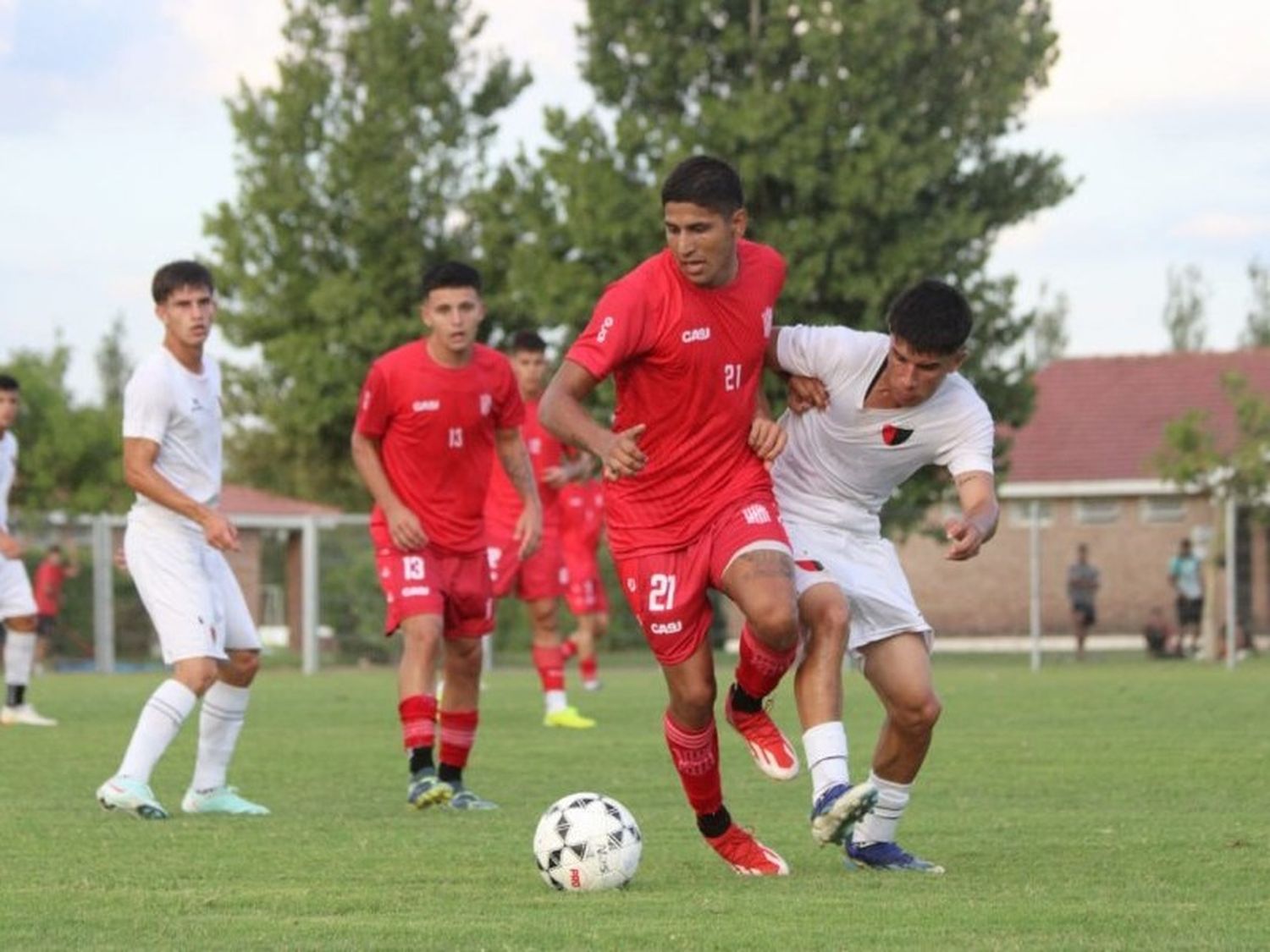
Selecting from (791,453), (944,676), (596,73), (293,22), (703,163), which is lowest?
(944,676)

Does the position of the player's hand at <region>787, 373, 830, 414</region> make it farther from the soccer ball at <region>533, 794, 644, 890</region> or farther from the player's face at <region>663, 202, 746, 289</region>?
the soccer ball at <region>533, 794, 644, 890</region>

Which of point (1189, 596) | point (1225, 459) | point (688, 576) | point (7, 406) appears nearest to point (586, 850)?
point (688, 576)

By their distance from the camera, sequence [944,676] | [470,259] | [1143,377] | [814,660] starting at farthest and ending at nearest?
[1143,377] → [470,259] → [944,676] → [814,660]

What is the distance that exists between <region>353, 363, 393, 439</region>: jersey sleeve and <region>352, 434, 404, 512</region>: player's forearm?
6 cm

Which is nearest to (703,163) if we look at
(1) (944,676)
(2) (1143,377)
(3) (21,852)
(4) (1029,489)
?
(3) (21,852)

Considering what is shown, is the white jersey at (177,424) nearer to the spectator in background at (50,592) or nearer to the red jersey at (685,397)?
the red jersey at (685,397)

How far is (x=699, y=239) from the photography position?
8656 millimetres

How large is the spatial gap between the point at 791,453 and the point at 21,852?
3.35 metres

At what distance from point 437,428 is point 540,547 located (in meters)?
6.23

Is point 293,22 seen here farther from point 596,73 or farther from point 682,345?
point 682,345

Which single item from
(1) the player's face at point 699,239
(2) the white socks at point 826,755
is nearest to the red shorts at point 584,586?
(1) the player's face at point 699,239

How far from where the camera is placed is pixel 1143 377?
60.4m

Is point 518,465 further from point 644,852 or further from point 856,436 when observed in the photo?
point 856,436

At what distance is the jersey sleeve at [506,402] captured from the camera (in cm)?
1242
